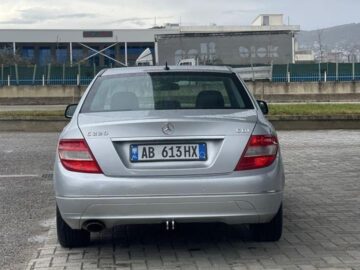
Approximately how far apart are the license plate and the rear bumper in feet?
1.00

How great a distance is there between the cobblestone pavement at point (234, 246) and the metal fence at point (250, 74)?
94.0 feet

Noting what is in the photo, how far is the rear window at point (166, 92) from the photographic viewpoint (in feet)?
19.0

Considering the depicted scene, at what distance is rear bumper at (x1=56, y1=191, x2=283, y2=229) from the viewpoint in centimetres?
501

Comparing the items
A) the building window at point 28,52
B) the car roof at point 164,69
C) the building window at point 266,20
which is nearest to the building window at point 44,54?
the building window at point 28,52

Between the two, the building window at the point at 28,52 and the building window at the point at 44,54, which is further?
the building window at the point at 44,54

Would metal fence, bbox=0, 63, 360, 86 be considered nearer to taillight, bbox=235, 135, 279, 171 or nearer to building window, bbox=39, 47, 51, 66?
taillight, bbox=235, 135, 279, 171

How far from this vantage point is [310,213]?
7.22 meters

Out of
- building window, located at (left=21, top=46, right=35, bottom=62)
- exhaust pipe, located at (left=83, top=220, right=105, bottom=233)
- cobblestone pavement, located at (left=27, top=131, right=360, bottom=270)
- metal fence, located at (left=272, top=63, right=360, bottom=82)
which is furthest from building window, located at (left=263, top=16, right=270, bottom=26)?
exhaust pipe, located at (left=83, top=220, right=105, bottom=233)

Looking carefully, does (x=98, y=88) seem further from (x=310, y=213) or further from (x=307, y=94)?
(x=307, y=94)

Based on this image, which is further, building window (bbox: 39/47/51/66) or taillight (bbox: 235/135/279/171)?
building window (bbox: 39/47/51/66)

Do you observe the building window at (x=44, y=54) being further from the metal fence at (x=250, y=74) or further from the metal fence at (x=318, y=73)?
the metal fence at (x=318, y=73)

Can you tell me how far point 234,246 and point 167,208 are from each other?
1.09 m

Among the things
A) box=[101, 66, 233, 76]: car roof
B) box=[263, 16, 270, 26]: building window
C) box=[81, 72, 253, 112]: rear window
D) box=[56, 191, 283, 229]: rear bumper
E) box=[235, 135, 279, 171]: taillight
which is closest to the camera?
box=[56, 191, 283, 229]: rear bumper

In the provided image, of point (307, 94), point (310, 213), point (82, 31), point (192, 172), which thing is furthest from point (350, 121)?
point (82, 31)
